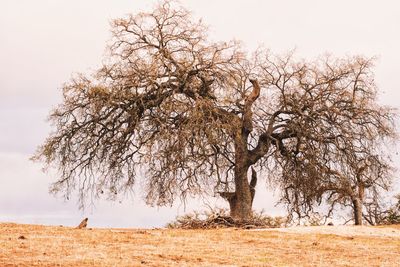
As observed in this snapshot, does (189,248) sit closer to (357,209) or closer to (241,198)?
(241,198)

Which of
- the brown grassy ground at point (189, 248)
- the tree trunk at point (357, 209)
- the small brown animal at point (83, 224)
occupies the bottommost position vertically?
the brown grassy ground at point (189, 248)

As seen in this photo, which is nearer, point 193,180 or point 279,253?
point 279,253

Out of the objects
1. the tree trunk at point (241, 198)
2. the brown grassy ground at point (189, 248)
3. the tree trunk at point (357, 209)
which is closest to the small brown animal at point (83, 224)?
the brown grassy ground at point (189, 248)

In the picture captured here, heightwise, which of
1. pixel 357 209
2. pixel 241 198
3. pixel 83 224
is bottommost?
pixel 83 224

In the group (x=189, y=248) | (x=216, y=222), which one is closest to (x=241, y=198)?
(x=216, y=222)

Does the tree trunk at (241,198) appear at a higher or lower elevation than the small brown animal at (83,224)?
higher

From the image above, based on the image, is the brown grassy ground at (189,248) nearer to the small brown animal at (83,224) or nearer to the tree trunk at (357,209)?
the small brown animal at (83,224)

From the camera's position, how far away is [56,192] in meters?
27.2

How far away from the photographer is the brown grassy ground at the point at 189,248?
44.5 ft

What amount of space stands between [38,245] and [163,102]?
11.9 m

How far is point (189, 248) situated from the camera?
16016 millimetres

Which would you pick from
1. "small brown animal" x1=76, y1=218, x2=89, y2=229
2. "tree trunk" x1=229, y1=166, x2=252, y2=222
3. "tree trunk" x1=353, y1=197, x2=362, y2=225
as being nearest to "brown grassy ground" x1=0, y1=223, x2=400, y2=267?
"small brown animal" x1=76, y1=218, x2=89, y2=229

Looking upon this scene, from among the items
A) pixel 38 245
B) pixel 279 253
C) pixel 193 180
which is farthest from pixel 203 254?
pixel 193 180

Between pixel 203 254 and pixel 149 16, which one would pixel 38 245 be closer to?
→ pixel 203 254
